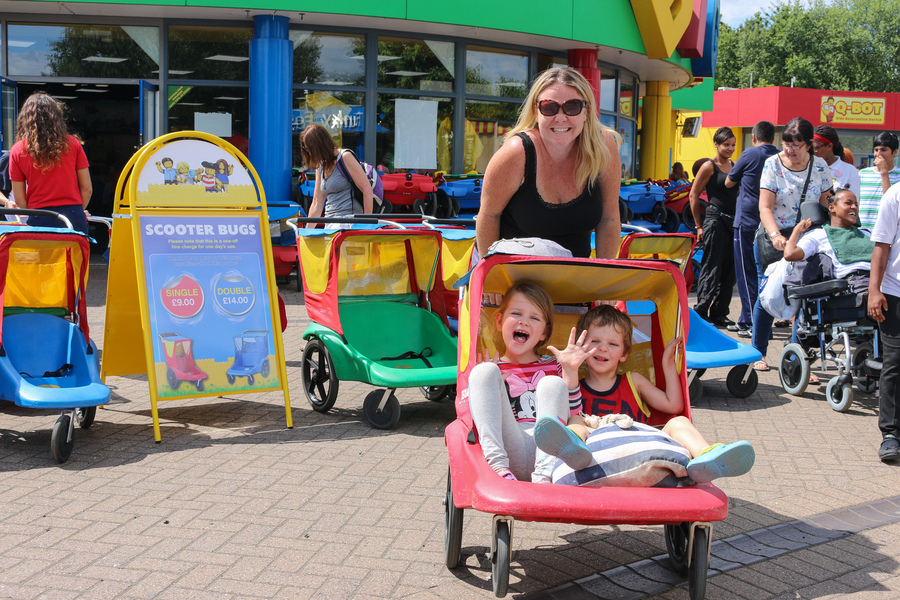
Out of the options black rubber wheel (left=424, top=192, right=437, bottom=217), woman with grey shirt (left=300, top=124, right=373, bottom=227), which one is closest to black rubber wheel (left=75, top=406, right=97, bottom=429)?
woman with grey shirt (left=300, top=124, right=373, bottom=227)

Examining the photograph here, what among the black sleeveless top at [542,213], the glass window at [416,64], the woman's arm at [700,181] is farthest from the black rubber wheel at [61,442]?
the glass window at [416,64]

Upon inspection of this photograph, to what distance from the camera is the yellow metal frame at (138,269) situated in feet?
17.6

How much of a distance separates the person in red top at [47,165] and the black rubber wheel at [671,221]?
10474 mm

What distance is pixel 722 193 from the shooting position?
9453 millimetres

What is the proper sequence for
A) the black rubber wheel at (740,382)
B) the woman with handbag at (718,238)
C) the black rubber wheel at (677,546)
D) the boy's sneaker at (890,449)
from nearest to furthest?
the black rubber wheel at (677,546) → the boy's sneaker at (890,449) → the black rubber wheel at (740,382) → the woman with handbag at (718,238)

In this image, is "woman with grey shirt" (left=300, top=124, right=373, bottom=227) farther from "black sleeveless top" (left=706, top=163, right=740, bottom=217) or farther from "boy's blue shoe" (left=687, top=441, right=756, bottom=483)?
"boy's blue shoe" (left=687, top=441, right=756, bottom=483)

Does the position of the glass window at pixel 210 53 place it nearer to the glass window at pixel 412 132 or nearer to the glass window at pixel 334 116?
the glass window at pixel 334 116

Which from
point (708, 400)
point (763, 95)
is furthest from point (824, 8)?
point (708, 400)

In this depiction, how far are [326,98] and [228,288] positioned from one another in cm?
967

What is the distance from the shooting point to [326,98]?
579 inches

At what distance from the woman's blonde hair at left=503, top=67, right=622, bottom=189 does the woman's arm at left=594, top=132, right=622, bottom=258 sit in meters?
0.05

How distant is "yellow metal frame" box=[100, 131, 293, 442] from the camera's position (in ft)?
17.6

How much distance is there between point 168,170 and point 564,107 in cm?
285

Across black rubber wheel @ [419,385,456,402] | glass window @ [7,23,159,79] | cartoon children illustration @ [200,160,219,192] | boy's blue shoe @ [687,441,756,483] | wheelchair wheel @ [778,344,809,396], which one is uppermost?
glass window @ [7,23,159,79]
